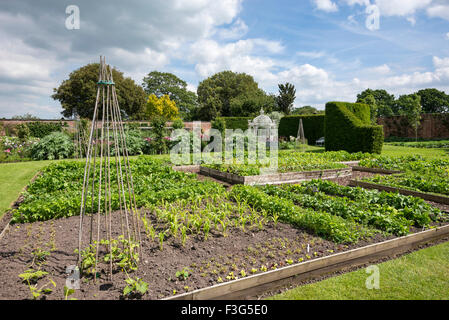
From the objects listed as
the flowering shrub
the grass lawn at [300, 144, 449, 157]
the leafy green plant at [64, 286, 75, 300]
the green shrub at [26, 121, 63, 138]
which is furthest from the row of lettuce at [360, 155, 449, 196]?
the green shrub at [26, 121, 63, 138]

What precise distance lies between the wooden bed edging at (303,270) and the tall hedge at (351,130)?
34.4ft

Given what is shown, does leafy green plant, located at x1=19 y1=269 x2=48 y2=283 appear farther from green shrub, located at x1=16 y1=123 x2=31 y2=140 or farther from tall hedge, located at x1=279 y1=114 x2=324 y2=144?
tall hedge, located at x1=279 y1=114 x2=324 y2=144

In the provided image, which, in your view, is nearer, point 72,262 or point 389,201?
point 72,262

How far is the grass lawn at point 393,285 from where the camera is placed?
8.78 feet

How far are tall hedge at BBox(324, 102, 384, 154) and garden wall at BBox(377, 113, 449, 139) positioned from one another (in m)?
12.5

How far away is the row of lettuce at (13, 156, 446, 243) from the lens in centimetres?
406

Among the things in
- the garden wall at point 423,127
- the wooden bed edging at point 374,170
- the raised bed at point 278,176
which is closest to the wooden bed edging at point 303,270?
the raised bed at point 278,176

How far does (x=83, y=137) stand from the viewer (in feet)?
45.2

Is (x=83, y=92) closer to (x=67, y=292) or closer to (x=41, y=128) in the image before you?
(x=41, y=128)
